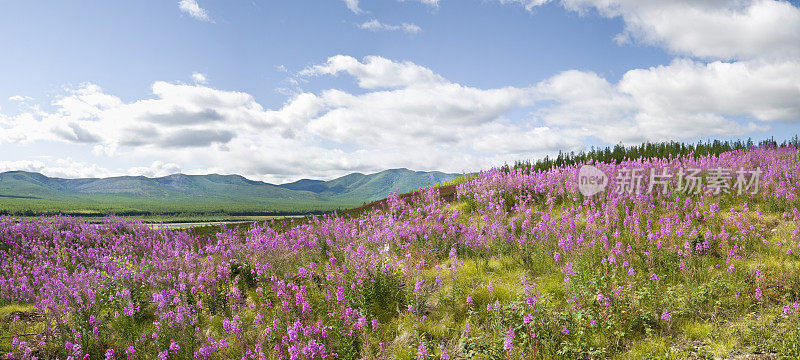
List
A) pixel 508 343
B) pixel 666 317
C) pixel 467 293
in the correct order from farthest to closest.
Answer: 1. pixel 467 293
2. pixel 666 317
3. pixel 508 343

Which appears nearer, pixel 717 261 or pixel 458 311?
pixel 458 311

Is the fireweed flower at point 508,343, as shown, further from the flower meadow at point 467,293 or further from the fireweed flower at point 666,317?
the fireweed flower at point 666,317

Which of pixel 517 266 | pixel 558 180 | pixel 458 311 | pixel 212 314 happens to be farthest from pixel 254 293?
pixel 558 180

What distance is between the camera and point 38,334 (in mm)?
5367

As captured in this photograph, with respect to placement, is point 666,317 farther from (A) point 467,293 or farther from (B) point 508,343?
(A) point 467,293

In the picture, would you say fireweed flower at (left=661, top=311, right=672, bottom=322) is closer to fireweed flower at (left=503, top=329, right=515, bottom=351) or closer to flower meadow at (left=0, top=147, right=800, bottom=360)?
flower meadow at (left=0, top=147, right=800, bottom=360)

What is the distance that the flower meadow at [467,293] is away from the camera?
4.26m

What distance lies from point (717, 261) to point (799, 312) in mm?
1793

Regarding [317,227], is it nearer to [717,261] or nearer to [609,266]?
[609,266]

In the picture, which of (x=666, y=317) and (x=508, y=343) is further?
(x=666, y=317)

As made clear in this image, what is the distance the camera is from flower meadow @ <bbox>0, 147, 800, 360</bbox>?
4.26 metres

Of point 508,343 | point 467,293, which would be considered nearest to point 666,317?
point 508,343

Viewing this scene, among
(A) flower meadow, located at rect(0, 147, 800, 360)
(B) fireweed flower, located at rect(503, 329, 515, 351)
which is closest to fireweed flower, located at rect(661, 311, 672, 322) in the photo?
(A) flower meadow, located at rect(0, 147, 800, 360)

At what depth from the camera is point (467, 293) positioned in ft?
17.2
